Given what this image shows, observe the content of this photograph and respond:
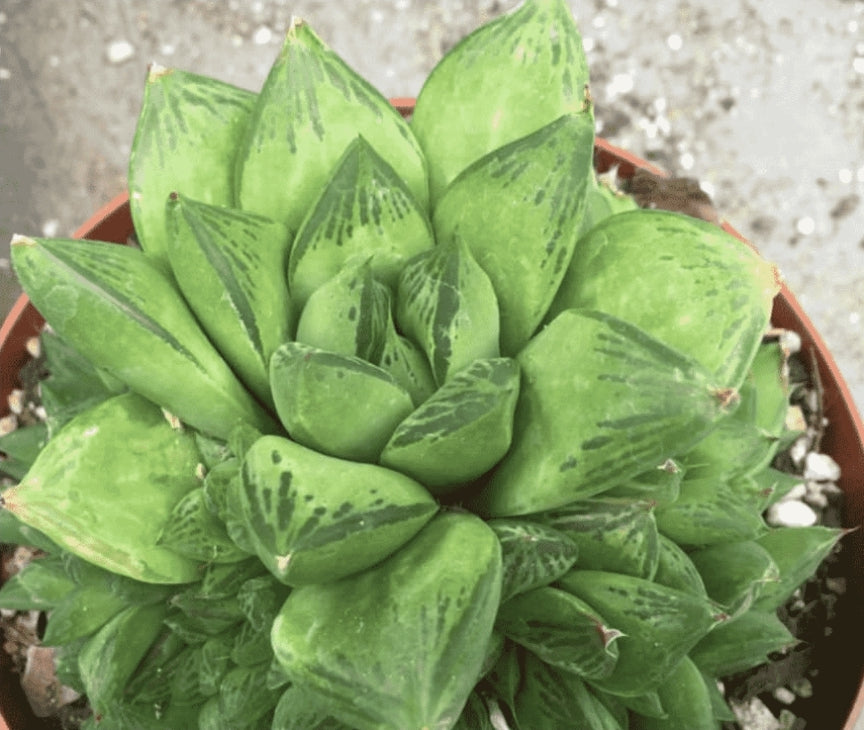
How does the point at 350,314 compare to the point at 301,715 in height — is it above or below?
above

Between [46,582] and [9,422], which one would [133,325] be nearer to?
[46,582]

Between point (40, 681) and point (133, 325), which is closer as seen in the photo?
point (133, 325)

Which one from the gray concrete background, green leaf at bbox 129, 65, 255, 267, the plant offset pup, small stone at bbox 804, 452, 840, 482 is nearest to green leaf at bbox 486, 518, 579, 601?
the plant offset pup

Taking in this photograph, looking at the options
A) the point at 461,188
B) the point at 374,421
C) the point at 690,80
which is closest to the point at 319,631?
the point at 374,421

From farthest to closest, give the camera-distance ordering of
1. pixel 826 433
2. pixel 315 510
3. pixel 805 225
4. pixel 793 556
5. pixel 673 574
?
1. pixel 805 225
2. pixel 826 433
3. pixel 793 556
4. pixel 673 574
5. pixel 315 510

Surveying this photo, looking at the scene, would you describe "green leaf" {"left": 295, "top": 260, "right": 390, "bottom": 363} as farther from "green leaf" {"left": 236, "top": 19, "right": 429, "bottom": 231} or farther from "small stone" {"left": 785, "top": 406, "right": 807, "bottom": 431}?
"small stone" {"left": 785, "top": 406, "right": 807, "bottom": 431}

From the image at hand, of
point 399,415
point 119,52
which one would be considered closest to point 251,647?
point 399,415

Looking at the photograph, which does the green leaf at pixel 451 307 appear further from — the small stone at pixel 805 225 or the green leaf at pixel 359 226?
the small stone at pixel 805 225
